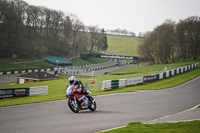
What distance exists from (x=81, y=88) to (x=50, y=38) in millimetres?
81617

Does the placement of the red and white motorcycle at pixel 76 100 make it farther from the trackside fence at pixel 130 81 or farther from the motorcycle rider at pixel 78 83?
the trackside fence at pixel 130 81

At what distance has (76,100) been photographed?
40.7ft

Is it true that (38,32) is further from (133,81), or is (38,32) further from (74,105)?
(74,105)

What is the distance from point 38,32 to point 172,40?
49.1m

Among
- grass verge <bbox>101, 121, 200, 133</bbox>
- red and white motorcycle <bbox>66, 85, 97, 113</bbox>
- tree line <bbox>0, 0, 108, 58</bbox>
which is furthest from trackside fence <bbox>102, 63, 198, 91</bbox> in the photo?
tree line <bbox>0, 0, 108, 58</bbox>

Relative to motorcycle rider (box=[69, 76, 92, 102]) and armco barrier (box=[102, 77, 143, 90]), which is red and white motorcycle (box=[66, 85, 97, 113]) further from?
armco barrier (box=[102, 77, 143, 90])

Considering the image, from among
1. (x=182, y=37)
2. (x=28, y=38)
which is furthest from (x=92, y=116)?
(x=28, y=38)

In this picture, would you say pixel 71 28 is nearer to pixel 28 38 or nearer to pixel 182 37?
pixel 28 38

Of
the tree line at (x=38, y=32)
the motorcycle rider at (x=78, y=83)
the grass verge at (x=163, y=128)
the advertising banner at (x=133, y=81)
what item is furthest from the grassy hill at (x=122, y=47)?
the grass verge at (x=163, y=128)

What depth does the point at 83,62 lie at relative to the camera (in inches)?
3760

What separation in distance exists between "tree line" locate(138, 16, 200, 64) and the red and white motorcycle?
202 feet

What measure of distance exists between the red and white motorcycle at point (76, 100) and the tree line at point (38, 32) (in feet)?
199

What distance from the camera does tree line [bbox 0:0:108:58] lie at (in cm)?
7100

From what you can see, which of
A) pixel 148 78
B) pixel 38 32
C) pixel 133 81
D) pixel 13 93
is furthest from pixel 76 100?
pixel 38 32
